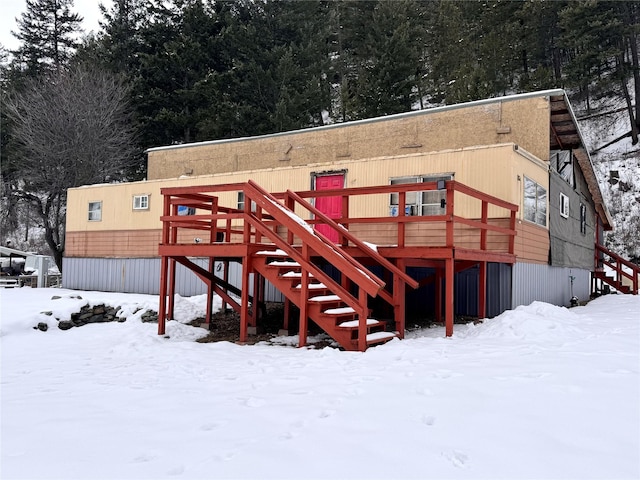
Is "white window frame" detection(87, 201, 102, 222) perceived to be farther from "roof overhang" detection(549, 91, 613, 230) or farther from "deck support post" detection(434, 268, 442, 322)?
"roof overhang" detection(549, 91, 613, 230)

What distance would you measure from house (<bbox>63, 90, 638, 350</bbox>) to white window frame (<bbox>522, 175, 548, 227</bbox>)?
5cm

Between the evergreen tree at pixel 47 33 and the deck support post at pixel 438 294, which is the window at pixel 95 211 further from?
the evergreen tree at pixel 47 33

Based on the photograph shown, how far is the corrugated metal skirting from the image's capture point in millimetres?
13506

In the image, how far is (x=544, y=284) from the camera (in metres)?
12.0

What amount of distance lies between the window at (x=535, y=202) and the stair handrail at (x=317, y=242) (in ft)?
16.4

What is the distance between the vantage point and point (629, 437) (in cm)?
331

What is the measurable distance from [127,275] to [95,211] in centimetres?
250

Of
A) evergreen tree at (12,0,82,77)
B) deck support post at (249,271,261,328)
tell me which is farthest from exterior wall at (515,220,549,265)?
evergreen tree at (12,0,82,77)

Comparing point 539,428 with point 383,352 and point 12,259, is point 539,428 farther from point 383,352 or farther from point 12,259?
point 12,259

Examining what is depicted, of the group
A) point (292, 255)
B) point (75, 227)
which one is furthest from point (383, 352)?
point (75, 227)

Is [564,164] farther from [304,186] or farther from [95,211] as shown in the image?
[95,211]

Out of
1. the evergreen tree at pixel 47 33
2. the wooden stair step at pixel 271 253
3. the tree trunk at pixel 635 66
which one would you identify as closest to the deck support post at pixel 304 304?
the wooden stair step at pixel 271 253

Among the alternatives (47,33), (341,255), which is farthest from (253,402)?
(47,33)

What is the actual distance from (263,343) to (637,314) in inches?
309
